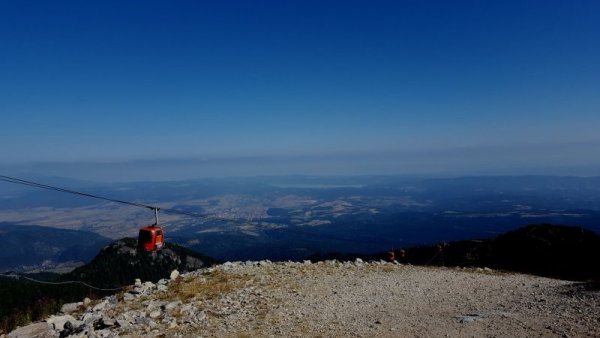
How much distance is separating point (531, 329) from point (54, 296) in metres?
94.6

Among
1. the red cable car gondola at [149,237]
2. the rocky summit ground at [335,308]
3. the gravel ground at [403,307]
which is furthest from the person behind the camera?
the red cable car gondola at [149,237]

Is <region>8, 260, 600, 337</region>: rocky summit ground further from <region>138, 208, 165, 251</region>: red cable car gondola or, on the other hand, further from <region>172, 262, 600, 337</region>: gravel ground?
<region>138, 208, 165, 251</region>: red cable car gondola

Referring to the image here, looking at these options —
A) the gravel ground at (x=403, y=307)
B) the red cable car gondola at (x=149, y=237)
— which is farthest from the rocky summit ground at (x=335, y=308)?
the red cable car gondola at (x=149, y=237)

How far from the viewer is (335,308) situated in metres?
18.1

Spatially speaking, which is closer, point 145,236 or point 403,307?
point 403,307

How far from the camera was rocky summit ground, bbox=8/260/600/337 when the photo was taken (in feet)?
50.1

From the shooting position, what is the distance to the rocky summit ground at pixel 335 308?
15.3 meters

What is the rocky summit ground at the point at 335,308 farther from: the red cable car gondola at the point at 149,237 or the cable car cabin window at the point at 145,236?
the cable car cabin window at the point at 145,236

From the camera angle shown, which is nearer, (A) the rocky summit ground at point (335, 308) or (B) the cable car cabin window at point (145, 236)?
(A) the rocky summit ground at point (335, 308)

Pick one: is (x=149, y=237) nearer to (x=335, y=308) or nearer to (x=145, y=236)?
(x=145, y=236)

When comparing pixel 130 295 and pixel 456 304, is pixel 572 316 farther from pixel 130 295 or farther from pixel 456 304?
pixel 130 295

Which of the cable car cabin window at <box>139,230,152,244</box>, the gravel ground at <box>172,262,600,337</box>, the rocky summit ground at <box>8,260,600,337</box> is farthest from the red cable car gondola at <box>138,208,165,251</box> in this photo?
the gravel ground at <box>172,262,600,337</box>

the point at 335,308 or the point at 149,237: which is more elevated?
the point at 149,237

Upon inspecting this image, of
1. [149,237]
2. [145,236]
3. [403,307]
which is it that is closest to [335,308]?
[403,307]
